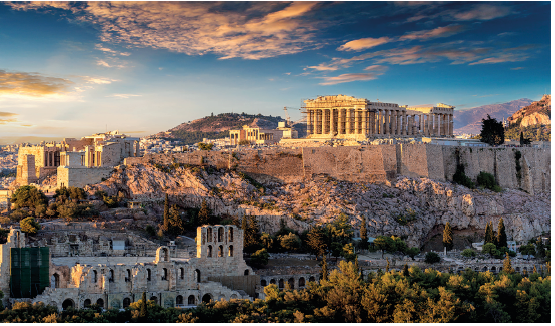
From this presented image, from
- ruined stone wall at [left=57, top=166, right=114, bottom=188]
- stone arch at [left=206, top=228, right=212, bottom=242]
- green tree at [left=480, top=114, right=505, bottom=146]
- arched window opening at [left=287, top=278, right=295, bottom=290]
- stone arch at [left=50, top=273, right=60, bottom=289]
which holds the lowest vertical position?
arched window opening at [left=287, top=278, right=295, bottom=290]

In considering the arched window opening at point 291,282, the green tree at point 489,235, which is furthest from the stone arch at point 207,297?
the green tree at point 489,235

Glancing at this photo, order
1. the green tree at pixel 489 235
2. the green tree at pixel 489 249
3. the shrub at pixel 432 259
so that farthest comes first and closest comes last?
1. the green tree at pixel 489 235
2. the green tree at pixel 489 249
3. the shrub at pixel 432 259

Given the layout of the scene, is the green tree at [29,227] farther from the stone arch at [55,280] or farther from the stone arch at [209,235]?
the stone arch at [209,235]

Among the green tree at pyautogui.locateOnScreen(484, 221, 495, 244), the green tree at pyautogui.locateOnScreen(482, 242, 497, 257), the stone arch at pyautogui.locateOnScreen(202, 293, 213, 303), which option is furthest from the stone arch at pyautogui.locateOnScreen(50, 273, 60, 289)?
the green tree at pyautogui.locateOnScreen(484, 221, 495, 244)

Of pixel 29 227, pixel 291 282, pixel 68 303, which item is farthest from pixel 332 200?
pixel 68 303

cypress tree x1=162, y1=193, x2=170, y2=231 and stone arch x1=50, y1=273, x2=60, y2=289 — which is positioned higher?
cypress tree x1=162, y1=193, x2=170, y2=231

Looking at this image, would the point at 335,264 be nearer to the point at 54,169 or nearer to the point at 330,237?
the point at 330,237

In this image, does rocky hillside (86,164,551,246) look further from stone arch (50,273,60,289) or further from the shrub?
stone arch (50,273,60,289)
